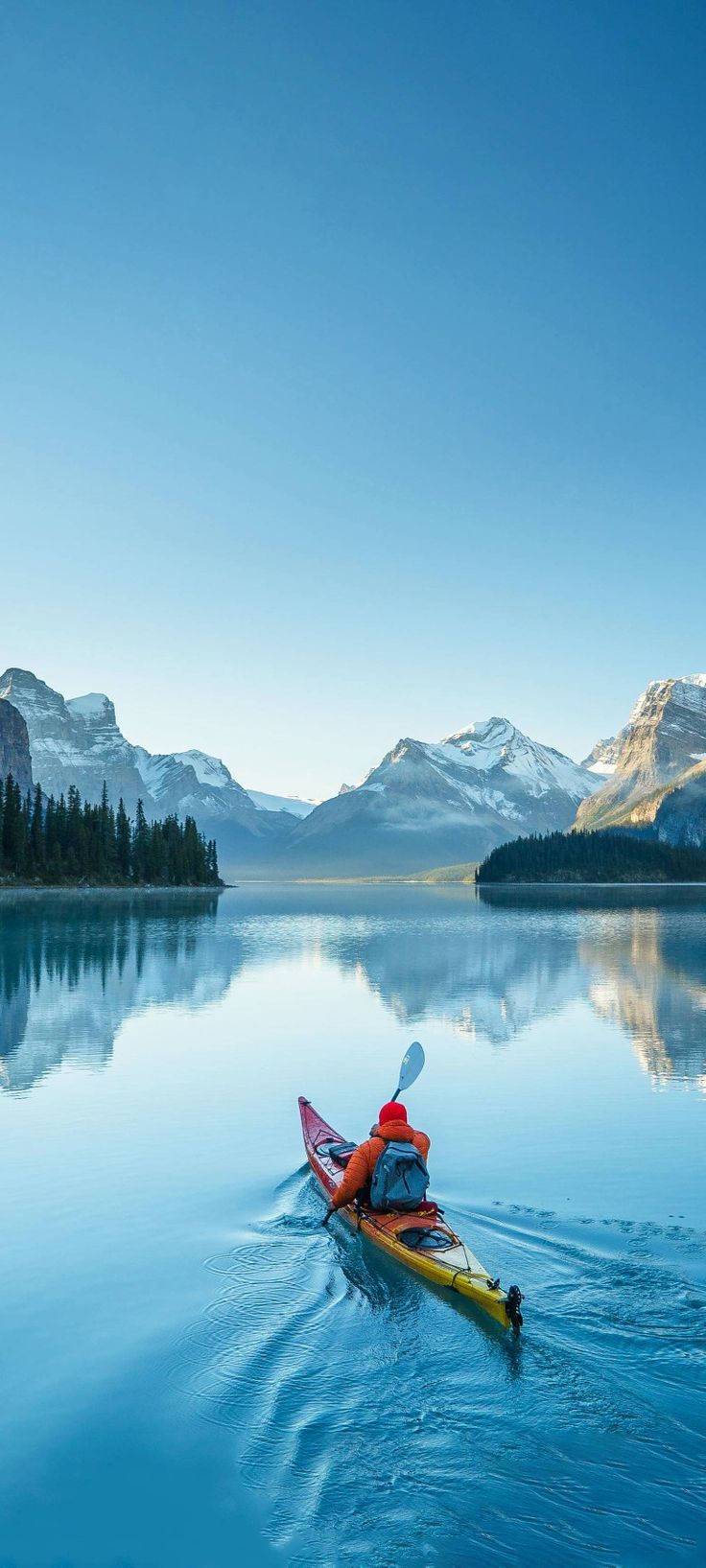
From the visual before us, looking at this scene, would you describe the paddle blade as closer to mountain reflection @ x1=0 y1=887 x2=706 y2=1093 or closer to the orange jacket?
the orange jacket

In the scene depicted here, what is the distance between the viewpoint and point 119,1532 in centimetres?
1102

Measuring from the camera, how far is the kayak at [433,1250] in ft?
49.9

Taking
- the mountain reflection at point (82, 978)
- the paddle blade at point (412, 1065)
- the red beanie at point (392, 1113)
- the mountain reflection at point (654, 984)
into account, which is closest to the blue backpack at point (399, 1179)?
the red beanie at point (392, 1113)

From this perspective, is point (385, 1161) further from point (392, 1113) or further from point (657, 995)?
point (657, 995)

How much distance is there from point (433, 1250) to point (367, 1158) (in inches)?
103

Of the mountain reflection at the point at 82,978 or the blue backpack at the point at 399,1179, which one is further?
the mountain reflection at the point at 82,978

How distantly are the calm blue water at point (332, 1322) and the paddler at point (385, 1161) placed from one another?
1.01 metres

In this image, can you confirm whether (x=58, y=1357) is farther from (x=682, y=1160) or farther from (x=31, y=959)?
(x=31, y=959)

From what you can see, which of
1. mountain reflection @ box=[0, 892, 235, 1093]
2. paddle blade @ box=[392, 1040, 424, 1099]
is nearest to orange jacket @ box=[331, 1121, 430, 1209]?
paddle blade @ box=[392, 1040, 424, 1099]

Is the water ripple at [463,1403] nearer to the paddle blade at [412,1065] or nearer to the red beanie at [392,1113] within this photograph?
the red beanie at [392,1113]

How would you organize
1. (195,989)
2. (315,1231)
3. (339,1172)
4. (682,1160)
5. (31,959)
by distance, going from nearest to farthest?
1. (315,1231)
2. (339,1172)
3. (682,1160)
4. (195,989)
5. (31,959)

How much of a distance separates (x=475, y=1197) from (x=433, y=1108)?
1006 centimetres

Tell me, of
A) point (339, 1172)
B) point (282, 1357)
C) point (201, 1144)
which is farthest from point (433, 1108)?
point (282, 1357)

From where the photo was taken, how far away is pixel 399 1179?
19031 mm
